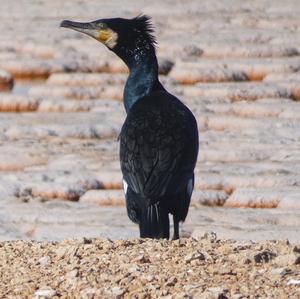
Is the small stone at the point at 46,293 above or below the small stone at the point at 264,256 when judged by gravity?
below

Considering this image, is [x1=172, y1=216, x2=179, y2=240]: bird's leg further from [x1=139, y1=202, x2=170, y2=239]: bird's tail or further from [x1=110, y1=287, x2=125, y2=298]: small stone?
[x1=110, y1=287, x2=125, y2=298]: small stone

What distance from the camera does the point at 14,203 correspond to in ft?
26.3

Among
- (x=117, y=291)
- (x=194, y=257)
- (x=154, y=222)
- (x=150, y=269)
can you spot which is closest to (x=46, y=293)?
(x=117, y=291)

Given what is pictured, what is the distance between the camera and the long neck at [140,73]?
7836 millimetres

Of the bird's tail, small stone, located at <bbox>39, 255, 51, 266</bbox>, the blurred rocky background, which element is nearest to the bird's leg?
the bird's tail

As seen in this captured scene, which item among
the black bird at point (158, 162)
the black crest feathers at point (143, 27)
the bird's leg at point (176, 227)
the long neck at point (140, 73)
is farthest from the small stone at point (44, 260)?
the black crest feathers at point (143, 27)

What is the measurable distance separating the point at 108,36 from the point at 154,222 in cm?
151

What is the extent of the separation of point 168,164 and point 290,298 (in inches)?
81.6

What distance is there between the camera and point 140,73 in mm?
7926

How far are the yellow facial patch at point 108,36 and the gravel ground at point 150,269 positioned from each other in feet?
7.91

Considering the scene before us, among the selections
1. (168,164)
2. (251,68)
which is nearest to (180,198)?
(168,164)

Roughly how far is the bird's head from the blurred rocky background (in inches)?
28.6

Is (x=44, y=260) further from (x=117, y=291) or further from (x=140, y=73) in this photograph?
(x=140, y=73)

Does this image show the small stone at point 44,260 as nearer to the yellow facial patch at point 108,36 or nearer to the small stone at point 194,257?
the small stone at point 194,257
